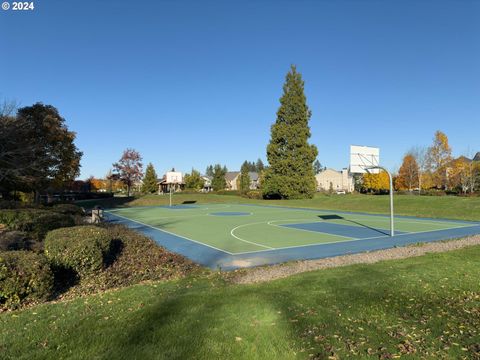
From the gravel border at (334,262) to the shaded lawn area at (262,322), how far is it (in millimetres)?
864

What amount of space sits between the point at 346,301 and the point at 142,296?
3.68 metres

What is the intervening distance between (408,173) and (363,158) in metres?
47.9

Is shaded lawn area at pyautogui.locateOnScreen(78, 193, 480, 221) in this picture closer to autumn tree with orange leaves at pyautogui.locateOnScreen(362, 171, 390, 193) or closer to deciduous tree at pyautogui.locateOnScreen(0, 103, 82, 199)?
deciduous tree at pyautogui.locateOnScreen(0, 103, 82, 199)

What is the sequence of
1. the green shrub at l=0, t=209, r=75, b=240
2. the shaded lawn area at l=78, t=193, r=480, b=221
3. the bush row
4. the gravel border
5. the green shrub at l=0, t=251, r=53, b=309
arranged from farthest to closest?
the shaded lawn area at l=78, t=193, r=480, b=221
the green shrub at l=0, t=209, r=75, b=240
the gravel border
the bush row
the green shrub at l=0, t=251, r=53, b=309

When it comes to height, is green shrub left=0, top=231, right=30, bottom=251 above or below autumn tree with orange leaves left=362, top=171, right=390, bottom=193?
below

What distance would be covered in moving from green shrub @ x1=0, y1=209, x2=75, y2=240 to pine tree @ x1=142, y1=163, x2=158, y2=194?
56625mm

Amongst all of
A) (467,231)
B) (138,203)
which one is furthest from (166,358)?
(138,203)

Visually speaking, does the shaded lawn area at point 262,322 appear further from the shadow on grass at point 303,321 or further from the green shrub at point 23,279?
the green shrub at point 23,279

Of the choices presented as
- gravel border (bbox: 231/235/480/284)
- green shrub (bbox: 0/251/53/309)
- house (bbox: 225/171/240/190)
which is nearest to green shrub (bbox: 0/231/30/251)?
green shrub (bbox: 0/251/53/309)

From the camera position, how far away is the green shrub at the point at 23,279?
588cm

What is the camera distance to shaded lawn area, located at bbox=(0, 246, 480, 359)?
4059mm

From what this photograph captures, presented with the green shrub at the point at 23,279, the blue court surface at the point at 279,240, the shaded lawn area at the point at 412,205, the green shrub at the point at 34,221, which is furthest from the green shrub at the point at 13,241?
the shaded lawn area at the point at 412,205

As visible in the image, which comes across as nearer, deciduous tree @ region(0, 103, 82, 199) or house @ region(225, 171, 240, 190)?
deciduous tree @ region(0, 103, 82, 199)

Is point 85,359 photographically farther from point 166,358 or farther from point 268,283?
point 268,283
